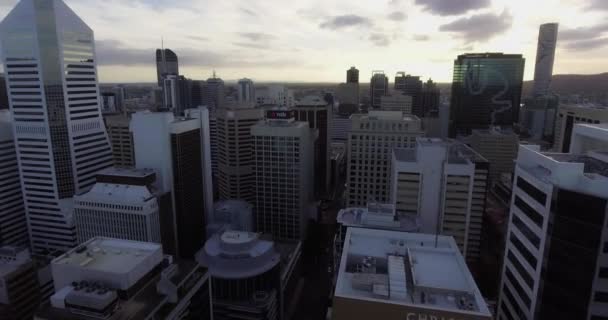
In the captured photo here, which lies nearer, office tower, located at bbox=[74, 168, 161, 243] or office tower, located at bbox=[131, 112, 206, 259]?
office tower, located at bbox=[74, 168, 161, 243]

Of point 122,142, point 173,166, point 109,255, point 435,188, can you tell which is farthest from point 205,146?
point 435,188

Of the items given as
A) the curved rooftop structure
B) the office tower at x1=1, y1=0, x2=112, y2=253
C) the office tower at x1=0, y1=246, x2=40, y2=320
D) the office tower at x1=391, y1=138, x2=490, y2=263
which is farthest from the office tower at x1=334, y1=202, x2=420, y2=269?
the office tower at x1=1, y1=0, x2=112, y2=253

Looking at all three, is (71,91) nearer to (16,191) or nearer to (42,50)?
(42,50)

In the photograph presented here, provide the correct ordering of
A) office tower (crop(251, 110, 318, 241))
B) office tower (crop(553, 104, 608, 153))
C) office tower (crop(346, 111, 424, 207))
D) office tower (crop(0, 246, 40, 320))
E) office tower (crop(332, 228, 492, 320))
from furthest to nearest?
office tower (crop(251, 110, 318, 241))
office tower (crop(553, 104, 608, 153))
office tower (crop(346, 111, 424, 207))
office tower (crop(0, 246, 40, 320))
office tower (crop(332, 228, 492, 320))

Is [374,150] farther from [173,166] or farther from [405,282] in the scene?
[405,282]

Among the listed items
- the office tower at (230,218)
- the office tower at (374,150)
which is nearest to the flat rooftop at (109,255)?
the office tower at (230,218)

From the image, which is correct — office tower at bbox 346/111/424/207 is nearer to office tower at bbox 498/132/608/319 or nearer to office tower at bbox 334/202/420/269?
office tower at bbox 334/202/420/269
